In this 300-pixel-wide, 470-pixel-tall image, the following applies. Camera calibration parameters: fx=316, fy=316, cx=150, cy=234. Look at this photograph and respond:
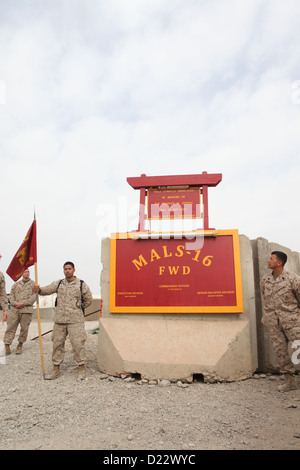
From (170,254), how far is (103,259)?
46.7 inches

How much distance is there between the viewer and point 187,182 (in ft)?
21.2

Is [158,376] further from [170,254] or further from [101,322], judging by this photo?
[170,254]

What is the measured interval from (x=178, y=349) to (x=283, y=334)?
152 centimetres

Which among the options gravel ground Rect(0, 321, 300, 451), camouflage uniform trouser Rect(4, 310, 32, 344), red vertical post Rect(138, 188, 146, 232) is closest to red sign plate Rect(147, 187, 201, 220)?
red vertical post Rect(138, 188, 146, 232)

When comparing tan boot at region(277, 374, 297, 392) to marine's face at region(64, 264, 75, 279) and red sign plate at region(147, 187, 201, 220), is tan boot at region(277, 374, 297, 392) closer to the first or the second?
red sign plate at region(147, 187, 201, 220)

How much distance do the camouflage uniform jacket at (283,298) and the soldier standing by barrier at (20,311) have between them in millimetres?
4881

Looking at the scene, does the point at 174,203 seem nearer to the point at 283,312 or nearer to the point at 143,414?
the point at 283,312

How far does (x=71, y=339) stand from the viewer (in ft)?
16.4

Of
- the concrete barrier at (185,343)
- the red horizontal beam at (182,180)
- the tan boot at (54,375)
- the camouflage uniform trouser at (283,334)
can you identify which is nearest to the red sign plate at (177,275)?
the concrete barrier at (185,343)

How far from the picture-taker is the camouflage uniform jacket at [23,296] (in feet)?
22.5

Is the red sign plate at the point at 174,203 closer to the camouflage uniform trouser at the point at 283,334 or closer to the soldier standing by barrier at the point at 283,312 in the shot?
the soldier standing by barrier at the point at 283,312

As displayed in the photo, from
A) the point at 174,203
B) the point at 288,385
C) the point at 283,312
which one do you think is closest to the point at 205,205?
the point at 174,203

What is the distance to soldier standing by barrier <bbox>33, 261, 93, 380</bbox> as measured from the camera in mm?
4953
